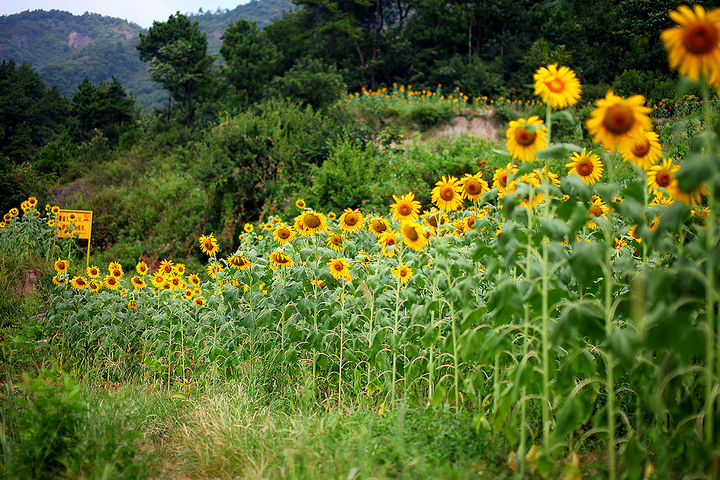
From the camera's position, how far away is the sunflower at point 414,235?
2.44 meters

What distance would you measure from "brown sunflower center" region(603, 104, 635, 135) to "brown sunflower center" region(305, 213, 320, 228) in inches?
71.9

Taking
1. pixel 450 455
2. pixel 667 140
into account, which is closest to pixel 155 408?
pixel 450 455

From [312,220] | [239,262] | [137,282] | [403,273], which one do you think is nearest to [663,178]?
[403,273]

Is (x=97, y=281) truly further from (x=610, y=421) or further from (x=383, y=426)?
(x=610, y=421)

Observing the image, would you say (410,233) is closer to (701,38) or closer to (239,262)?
(239,262)

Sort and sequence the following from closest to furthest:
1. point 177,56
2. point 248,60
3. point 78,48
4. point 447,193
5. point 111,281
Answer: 1. point 447,193
2. point 111,281
3. point 248,60
4. point 177,56
5. point 78,48

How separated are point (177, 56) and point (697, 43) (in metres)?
30.1

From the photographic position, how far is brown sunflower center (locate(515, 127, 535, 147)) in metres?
1.83

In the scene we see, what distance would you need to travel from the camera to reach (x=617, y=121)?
158cm

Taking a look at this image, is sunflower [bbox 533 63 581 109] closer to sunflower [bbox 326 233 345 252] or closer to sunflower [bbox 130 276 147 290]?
sunflower [bbox 326 233 345 252]

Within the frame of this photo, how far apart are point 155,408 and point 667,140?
27.8ft

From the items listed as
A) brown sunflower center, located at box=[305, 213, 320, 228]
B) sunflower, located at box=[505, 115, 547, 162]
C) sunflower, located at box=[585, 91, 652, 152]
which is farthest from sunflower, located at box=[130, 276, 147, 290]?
sunflower, located at box=[585, 91, 652, 152]

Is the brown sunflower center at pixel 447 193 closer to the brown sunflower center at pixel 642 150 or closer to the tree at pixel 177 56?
the brown sunflower center at pixel 642 150

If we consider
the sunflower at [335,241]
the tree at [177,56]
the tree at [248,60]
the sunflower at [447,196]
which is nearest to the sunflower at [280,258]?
the sunflower at [335,241]
